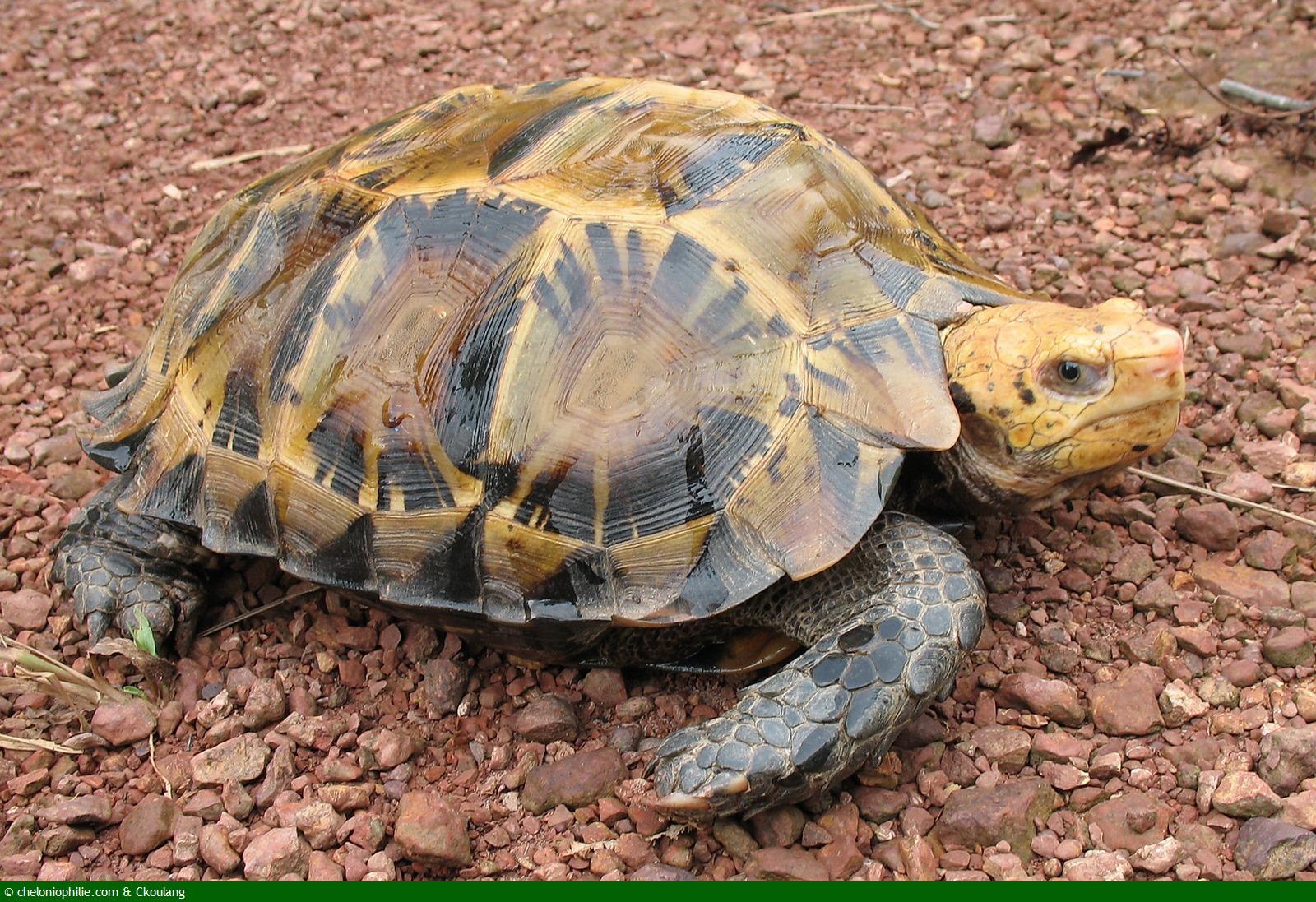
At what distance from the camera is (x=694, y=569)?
8.61ft

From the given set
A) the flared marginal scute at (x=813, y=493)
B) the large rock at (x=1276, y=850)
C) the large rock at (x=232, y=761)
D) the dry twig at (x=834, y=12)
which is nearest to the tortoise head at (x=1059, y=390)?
the flared marginal scute at (x=813, y=493)

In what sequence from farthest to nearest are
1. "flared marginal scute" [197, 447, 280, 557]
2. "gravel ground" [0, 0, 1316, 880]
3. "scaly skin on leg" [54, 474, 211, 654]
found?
1. "scaly skin on leg" [54, 474, 211, 654]
2. "flared marginal scute" [197, 447, 280, 557]
3. "gravel ground" [0, 0, 1316, 880]

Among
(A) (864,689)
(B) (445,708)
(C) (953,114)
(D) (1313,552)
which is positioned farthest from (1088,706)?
(C) (953,114)

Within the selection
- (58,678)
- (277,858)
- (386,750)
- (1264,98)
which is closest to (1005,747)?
(386,750)

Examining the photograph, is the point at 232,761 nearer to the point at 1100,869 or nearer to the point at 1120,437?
the point at 1100,869

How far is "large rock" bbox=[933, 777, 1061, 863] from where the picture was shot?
8.04 ft

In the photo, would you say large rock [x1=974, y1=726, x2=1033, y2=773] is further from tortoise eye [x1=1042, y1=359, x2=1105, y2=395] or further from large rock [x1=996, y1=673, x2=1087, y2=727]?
tortoise eye [x1=1042, y1=359, x2=1105, y2=395]

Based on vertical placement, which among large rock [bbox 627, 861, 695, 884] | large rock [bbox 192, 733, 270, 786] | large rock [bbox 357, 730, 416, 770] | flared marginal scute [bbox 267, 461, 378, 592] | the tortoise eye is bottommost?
large rock [bbox 627, 861, 695, 884]

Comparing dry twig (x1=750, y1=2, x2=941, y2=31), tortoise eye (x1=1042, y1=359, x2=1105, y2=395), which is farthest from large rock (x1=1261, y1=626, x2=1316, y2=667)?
dry twig (x1=750, y1=2, x2=941, y2=31)

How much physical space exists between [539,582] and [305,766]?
0.85 meters

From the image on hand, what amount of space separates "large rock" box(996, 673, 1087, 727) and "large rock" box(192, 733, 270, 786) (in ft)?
6.55

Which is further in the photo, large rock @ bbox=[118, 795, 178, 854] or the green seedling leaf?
the green seedling leaf

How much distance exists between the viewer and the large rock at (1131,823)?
2422mm

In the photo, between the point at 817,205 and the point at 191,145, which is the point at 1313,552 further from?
the point at 191,145
